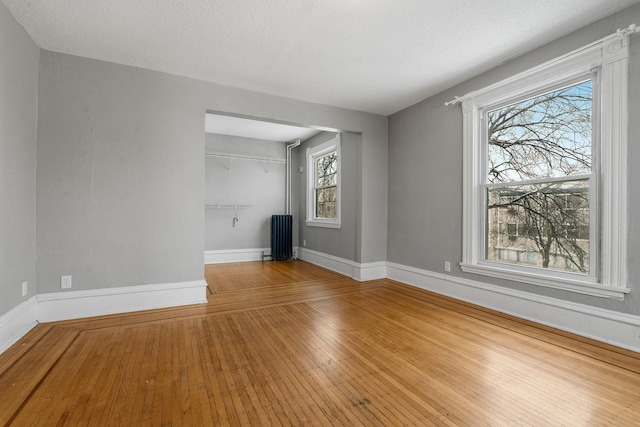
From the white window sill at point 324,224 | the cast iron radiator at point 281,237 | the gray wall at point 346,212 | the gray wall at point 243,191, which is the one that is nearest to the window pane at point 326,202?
the white window sill at point 324,224

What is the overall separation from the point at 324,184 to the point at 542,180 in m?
3.87

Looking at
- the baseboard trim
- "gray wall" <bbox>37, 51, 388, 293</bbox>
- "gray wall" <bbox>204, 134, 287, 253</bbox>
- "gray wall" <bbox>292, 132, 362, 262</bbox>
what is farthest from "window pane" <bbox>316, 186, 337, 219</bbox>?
the baseboard trim

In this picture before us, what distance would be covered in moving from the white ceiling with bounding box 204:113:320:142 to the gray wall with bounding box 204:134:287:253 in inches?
10.0

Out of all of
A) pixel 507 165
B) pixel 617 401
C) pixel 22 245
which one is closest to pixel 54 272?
pixel 22 245

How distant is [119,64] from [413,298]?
418 centimetres

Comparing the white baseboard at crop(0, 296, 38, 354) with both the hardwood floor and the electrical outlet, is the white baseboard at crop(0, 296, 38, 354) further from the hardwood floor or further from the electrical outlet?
the electrical outlet

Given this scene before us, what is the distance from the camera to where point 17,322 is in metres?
2.43

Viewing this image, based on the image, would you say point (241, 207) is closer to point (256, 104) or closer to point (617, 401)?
point (256, 104)

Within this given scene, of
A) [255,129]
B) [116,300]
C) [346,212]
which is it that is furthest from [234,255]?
[116,300]

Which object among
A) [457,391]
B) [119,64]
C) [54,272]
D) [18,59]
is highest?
[119,64]

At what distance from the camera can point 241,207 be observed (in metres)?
6.43

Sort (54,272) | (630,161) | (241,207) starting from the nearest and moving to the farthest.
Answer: (630,161), (54,272), (241,207)

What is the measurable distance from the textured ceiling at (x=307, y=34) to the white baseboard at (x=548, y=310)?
2.36 metres

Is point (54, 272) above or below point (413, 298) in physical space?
above
